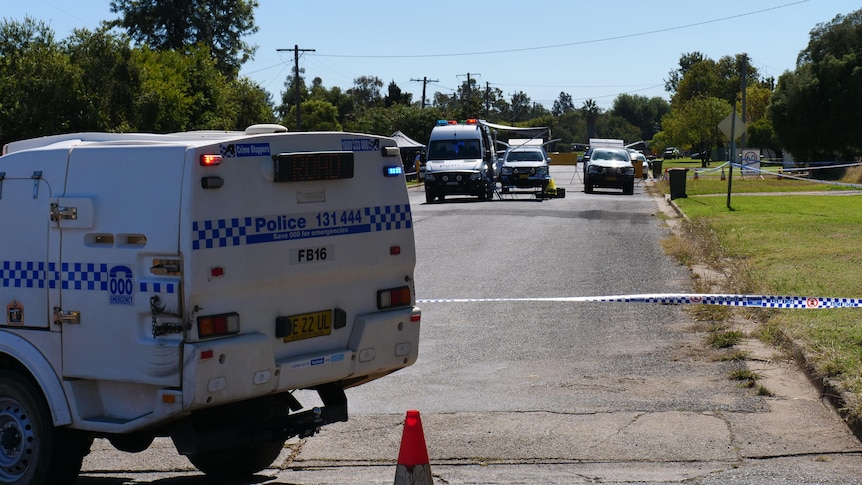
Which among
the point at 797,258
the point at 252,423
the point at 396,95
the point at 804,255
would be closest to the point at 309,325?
the point at 252,423

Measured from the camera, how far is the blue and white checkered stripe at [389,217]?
22.7ft

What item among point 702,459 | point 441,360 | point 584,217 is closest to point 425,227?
point 584,217

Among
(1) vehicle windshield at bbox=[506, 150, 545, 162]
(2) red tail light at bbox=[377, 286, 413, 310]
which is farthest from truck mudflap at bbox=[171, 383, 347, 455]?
(1) vehicle windshield at bbox=[506, 150, 545, 162]

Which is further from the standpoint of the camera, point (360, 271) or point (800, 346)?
point (800, 346)

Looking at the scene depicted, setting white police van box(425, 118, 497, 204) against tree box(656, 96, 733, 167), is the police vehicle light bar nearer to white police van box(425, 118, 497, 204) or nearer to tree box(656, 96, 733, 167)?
white police van box(425, 118, 497, 204)

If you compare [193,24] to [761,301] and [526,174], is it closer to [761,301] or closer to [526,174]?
[526,174]

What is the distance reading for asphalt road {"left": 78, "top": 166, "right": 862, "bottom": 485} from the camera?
7.12 m

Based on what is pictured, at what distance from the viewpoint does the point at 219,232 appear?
5.96 meters

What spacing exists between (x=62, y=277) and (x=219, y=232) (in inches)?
38.0

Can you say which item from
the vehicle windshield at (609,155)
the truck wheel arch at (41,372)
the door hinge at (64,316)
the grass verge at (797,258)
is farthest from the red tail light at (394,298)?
the vehicle windshield at (609,155)

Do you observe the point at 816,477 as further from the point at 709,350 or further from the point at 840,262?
the point at 840,262

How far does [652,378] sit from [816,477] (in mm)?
3049

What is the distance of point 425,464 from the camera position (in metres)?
5.71

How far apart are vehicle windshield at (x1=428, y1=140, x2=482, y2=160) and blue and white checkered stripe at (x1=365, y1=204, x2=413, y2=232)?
3184cm
